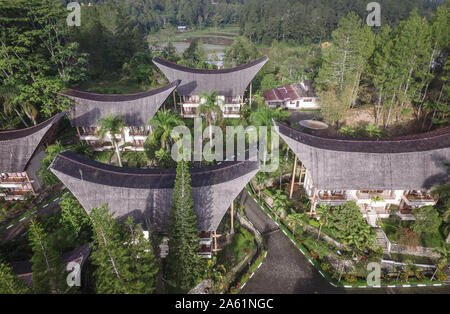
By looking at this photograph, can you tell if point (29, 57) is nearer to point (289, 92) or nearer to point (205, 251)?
point (205, 251)

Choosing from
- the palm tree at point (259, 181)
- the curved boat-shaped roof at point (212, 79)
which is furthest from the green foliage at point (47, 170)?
the palm tree at point (259, 181)

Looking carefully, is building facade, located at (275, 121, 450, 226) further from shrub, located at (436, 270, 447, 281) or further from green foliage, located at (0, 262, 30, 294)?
green foliage, located at (0, 262, 30, 294)

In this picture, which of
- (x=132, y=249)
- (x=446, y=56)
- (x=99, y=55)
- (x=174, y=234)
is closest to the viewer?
(x=132, y=249)

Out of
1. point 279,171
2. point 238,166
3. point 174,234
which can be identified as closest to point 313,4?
point 279,171

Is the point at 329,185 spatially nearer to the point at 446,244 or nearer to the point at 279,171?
the point at 279,171

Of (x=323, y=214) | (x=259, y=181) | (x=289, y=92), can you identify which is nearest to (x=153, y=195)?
(x=259, y=181)

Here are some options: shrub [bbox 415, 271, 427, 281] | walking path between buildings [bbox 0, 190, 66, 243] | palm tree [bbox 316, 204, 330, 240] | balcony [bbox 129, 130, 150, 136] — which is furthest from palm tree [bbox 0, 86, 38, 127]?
shrub [bbox 415, 271, 427, 281]
